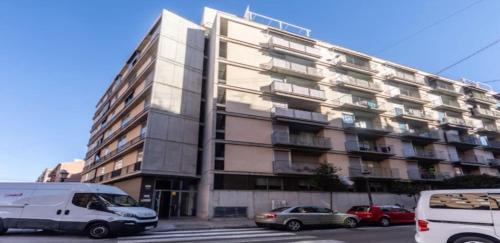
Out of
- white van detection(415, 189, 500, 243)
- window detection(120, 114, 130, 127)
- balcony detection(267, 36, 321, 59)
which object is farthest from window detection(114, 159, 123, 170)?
white van detection(415, 189, 500, 243)

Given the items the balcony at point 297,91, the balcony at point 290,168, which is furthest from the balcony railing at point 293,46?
the balcony at point 290,168

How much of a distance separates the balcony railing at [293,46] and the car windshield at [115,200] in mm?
20363

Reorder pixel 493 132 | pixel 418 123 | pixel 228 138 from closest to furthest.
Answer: pixel 228 138 < pixel 418 123 < pixel 493 132

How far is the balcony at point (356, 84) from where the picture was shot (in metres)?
28.4

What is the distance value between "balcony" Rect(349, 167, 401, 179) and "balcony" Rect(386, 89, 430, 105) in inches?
374

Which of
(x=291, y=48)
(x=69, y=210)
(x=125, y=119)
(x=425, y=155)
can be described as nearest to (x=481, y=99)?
(x=425, y=155)

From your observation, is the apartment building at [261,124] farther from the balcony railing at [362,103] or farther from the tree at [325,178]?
the tree at [325,178]

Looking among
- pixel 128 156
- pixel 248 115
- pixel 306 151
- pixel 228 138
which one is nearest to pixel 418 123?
pixel 306 151

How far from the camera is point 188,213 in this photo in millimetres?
22156

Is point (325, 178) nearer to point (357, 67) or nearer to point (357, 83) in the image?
point (357, 83)

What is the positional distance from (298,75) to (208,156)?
1250 cm

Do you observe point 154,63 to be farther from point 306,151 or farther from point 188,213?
point 306,151

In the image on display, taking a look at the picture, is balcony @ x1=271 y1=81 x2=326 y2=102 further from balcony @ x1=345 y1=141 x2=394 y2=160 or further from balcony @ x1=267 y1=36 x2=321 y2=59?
balcony @ x1=345 y1=141 x2=394 y2=160

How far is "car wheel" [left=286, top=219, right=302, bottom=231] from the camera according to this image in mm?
12422
